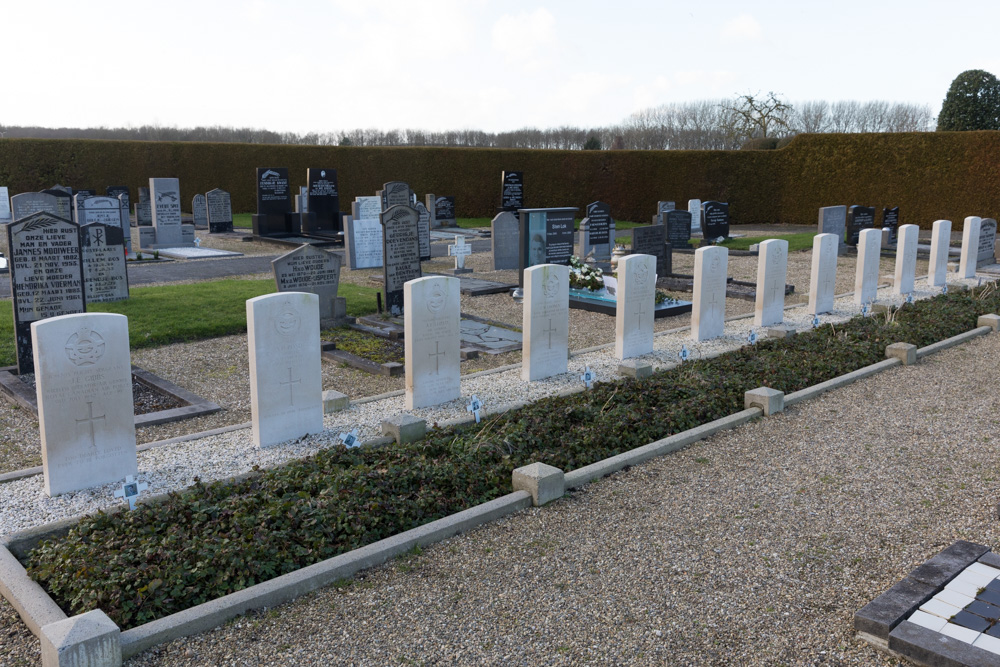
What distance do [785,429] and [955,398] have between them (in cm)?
221

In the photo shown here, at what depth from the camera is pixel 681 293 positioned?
14.0m

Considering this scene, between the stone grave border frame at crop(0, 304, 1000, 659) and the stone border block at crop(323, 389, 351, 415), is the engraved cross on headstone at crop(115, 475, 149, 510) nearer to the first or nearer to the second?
the stone grave border frame at crop(0, 304, 1000, 659)

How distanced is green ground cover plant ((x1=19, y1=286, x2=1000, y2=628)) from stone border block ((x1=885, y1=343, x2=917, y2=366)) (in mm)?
1571

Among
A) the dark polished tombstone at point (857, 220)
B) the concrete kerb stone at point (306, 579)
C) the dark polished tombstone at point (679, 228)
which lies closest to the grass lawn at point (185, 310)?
the concrete kerb stone at point (306, 579)

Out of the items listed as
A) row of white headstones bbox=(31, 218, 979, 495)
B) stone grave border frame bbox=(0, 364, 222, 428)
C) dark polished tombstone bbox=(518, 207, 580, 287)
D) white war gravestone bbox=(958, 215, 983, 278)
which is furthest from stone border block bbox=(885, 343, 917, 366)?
white war gravestone bbox=(958, 215, 983, 278)

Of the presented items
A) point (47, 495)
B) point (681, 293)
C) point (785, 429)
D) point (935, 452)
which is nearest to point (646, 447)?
point (785, 429)

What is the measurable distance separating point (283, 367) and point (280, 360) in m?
0.06

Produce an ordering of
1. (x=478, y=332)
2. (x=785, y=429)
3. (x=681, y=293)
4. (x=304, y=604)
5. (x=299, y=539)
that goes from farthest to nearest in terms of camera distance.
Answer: (x=681, y=293), (x=478, y=332), (x=785, y=429), (x=299, y=539), (x=304, y=604)

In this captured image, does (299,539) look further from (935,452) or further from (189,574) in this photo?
(935,452)

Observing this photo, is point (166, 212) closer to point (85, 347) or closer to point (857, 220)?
point (85, 347)

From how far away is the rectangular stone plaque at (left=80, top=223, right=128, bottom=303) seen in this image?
11.7 meters

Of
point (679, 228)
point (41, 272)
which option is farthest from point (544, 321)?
point (679, 228)

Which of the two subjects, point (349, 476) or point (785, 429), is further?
point (785, 429)

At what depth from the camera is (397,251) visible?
38.5 ft
